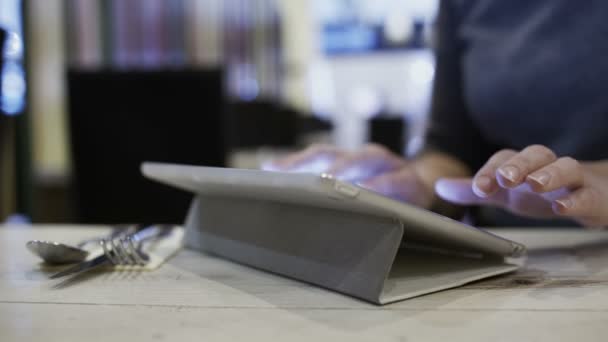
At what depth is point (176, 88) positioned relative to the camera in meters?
1.50

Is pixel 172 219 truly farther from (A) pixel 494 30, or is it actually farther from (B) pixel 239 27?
(B) pixel 239 27

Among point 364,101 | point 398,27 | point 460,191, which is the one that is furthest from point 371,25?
point 460,191

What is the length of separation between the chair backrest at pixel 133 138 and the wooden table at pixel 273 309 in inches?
41.5

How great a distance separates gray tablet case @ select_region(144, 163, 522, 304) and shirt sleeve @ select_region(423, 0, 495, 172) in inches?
19.5

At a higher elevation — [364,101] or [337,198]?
[337,198]

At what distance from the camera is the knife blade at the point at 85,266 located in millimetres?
425

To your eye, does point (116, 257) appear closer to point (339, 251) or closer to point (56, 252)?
point (56, 252)

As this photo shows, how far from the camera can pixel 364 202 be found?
12.5 inches

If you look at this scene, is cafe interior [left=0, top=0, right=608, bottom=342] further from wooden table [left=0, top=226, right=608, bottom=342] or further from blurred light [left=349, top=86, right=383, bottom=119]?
blurred light [left=349, top=86, right=383, bottom=119]

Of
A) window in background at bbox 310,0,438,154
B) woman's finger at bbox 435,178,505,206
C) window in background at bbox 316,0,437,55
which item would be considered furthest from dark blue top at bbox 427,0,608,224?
Result: window in background at bbox 316,0,437,55

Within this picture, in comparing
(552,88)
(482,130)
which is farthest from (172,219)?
(552,88)

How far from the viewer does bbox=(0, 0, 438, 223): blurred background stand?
151 cm

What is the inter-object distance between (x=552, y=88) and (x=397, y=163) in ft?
0.90

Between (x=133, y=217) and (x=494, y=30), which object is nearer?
(x=494, y=30)
